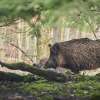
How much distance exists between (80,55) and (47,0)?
17.8 feet

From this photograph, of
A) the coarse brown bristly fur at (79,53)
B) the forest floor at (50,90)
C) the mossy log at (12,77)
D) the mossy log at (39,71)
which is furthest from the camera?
the coarse brown bristly fur at (79,53)

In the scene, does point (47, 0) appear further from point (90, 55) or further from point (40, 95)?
point (90, 55)

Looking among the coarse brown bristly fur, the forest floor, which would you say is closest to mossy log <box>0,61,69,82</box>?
the forest floor

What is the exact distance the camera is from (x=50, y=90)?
11.8 ft

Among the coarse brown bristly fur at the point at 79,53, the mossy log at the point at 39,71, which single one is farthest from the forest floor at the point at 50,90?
the coarse brown bristly fur at the point at 79,53

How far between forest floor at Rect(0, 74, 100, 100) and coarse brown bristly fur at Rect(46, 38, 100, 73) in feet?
8.45

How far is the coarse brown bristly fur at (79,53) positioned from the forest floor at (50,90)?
258 cm

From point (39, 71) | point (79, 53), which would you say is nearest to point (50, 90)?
point (39, 71)

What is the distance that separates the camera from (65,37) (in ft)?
35.1

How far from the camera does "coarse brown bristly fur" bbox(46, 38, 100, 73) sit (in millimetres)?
6855

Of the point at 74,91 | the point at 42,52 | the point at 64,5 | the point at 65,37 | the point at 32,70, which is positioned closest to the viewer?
the point at 64,5

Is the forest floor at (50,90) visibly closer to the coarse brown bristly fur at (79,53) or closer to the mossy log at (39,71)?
the mossy log at (39,71)

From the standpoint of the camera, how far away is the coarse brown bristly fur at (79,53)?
6.86m

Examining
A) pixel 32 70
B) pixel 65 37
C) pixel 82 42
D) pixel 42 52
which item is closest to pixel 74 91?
pixel 32 70
